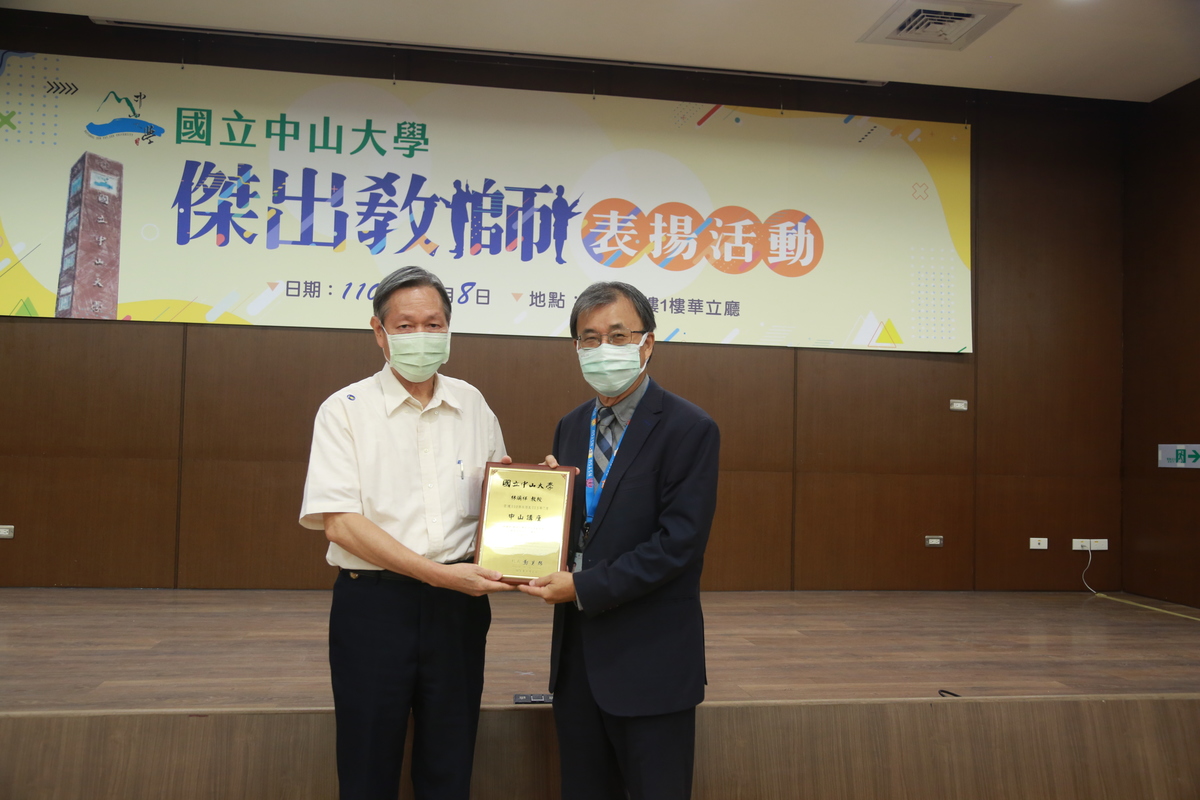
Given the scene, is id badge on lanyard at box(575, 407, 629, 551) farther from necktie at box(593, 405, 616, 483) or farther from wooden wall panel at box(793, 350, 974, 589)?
wooden wall panel at box(793, 350, 974, 589)

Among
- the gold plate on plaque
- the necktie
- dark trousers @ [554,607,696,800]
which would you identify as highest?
the necktie

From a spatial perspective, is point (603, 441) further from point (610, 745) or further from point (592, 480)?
point (610, 745)

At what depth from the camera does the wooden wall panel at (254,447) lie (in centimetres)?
471

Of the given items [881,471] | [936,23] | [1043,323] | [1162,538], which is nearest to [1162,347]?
→ [1043,323]

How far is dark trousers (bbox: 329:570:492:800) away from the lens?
5.67 ft

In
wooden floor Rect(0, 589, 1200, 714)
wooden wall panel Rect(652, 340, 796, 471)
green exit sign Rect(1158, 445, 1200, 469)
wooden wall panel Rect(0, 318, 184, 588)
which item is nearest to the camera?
wooden floor Rect(0, 589, 1200, 714)

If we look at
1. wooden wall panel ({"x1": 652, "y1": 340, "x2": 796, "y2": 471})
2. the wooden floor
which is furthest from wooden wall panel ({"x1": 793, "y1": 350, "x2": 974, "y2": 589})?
the wooden floor

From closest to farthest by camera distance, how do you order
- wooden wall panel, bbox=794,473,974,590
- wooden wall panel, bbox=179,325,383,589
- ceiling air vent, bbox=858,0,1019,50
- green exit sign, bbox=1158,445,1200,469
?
ceiling air vent, bbox=858,0,1019,50 < wooden wall panel, bbox=179,325,383,589 < green exit sign, bbox=1158,445,1200,469 < wooden wall panel, bbox=794,473,974,590

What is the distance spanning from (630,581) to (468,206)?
368 cm

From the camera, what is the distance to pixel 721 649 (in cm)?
348

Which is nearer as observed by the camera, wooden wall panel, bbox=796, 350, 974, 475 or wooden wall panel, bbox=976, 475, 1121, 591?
wooden wall panel, bbox=796, 350, 974, 475

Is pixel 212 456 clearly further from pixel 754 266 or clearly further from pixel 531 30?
pixel 754 266

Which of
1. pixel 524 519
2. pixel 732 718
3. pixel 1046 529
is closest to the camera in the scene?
pixel 524 519

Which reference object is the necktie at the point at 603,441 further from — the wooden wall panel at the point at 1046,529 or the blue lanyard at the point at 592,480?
the wooden wall panel at the point at 1046,529
